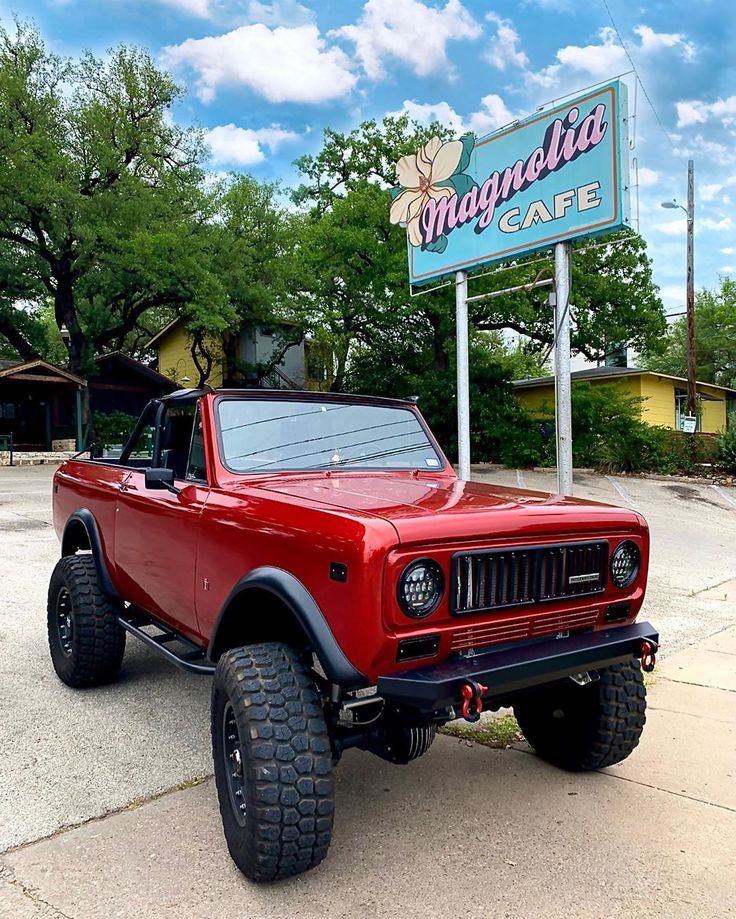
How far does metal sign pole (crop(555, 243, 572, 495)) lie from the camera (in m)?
8.30

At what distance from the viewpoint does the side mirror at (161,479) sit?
3.46 m

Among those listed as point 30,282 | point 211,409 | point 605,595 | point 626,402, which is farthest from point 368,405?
point 30,282

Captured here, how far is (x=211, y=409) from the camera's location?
3.64 meters

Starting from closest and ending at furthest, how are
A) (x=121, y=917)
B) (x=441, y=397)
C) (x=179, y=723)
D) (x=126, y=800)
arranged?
(x=121, y=917), (x=126, y=800), (x=179, y=723), (x=441, y=397)

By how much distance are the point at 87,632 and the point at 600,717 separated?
2807mm

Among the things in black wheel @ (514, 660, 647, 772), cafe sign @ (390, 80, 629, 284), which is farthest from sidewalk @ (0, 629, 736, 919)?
cafe sign @ (390, 80, 629, 284)

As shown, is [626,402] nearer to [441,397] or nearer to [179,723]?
[441,397]

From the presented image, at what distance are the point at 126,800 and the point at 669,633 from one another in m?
4.54

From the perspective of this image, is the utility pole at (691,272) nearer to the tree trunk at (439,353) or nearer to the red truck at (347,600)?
the tree trunk at (439,353)

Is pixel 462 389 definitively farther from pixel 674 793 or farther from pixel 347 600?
pixel 347 600

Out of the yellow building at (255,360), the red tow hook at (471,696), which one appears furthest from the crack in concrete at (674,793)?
the yellow building at (255,360)

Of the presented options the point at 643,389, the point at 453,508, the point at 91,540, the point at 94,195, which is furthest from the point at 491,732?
the point at 94,195

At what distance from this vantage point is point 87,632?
4.18 metres

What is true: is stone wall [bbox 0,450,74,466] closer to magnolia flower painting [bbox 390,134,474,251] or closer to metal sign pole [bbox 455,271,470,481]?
magnolia flower painting [bbox 390,134,474,251]
